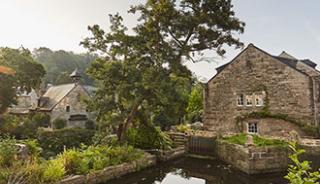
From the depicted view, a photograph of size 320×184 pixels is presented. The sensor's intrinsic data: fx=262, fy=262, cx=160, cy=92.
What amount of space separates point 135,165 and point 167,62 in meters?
6.28

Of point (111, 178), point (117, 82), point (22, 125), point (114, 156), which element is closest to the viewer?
point (111, 178)

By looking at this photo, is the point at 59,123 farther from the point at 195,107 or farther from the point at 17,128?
the point at 195,107

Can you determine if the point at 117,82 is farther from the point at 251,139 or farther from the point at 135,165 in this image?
the point at 251,139

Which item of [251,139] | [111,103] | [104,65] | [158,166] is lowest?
[158,166]

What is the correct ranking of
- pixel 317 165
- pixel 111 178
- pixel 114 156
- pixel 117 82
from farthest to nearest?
pixel 117 82 → pixel 317 165 → pixel 114 156 → pixel 111 178

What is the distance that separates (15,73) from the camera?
27.3 metres

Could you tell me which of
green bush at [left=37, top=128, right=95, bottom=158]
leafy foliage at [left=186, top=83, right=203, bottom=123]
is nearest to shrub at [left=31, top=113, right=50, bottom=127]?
green bush at [left=37, top=128, right=95, bottom=158]

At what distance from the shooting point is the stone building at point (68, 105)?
113 ft

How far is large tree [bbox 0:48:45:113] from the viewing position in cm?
2664

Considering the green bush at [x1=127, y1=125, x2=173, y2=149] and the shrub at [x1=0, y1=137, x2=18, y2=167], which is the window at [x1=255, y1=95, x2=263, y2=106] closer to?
the green bush at [x1=127, y1=125, x2=173, y2=149]

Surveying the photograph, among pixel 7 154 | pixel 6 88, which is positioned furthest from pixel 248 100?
pixel 6 88

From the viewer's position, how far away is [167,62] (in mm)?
15906

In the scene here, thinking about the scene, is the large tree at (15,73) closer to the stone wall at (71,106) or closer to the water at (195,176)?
the stone wall at (71,106)

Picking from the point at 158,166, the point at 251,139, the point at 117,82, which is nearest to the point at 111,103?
the point at 117,82
